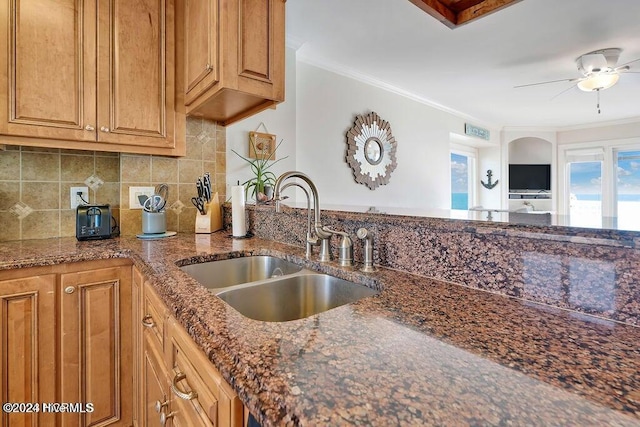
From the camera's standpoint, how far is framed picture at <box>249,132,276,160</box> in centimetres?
227

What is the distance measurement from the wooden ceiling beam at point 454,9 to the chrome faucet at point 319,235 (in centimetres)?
131

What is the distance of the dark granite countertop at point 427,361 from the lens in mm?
354

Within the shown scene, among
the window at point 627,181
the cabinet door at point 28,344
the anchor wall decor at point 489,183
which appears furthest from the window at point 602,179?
the cabinet door at point 28,344

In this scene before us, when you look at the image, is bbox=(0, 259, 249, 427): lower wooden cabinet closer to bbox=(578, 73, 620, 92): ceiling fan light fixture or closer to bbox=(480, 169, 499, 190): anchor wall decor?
bbox=(578, 73, 620, 92): ceiling fan light fixture

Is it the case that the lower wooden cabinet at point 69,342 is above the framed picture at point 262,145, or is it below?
below

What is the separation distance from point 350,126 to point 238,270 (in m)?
2.24

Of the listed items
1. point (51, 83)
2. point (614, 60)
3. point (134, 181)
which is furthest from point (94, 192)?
point (614, 60)

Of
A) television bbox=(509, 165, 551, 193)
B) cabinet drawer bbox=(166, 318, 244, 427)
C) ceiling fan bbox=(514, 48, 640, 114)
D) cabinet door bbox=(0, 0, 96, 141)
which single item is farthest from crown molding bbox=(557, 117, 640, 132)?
cabinet drawer bbox=(166, 318, 244, 427)

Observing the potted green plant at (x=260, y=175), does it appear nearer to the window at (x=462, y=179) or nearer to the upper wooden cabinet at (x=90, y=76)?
the upper wooden cabinet at (x=90, y=76)

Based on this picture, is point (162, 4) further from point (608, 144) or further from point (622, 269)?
point (608, 144)

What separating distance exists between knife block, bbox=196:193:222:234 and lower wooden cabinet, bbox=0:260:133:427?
509mm

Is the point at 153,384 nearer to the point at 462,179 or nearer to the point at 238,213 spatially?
the point at 238,213

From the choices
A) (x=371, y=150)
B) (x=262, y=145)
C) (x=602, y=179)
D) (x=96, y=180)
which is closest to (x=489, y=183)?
(x=602, y=179)

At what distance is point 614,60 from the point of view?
2.96m
